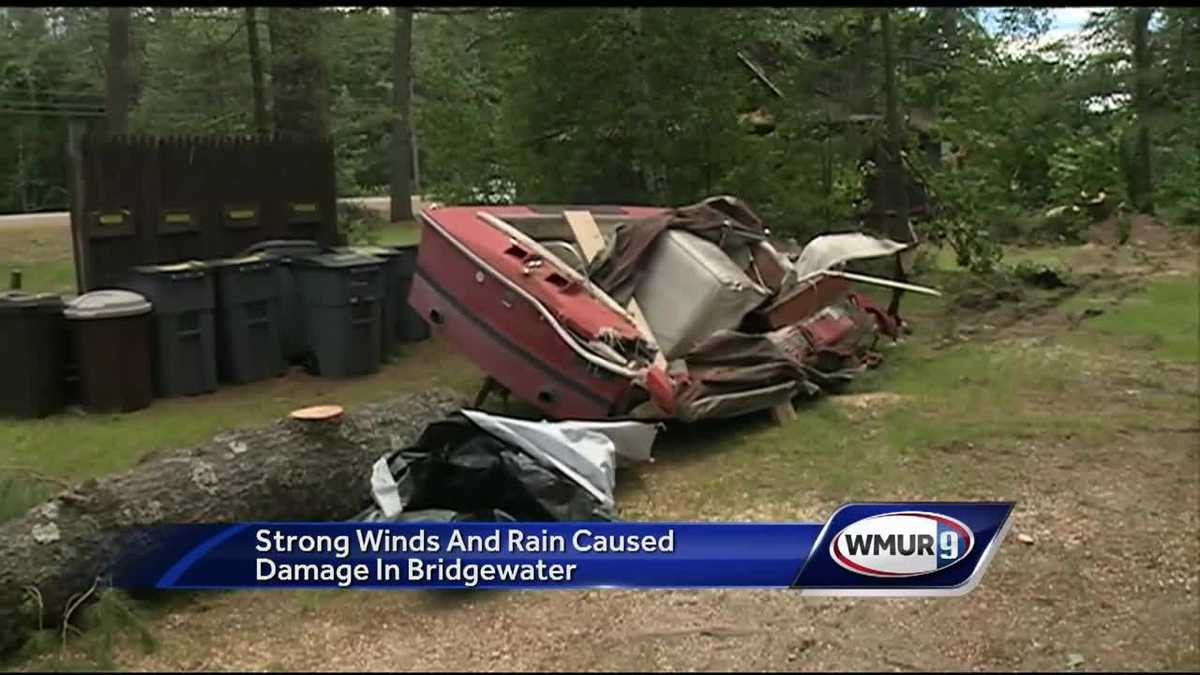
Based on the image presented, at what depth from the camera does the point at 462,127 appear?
367 inches

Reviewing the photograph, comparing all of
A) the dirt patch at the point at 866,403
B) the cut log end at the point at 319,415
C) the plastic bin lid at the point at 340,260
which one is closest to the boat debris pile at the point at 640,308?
the dirt patch at the point at 866,403

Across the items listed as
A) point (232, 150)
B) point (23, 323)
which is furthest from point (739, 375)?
point (232, 150)

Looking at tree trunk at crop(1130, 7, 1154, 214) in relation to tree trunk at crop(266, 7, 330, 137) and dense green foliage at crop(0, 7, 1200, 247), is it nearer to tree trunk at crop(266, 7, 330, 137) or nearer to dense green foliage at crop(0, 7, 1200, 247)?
dense green foliage at crop(0, 7, 1200, 247)

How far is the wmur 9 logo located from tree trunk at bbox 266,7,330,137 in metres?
5.98

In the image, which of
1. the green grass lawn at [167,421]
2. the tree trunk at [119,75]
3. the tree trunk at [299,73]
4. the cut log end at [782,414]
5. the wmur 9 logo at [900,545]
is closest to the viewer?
the wmur 9 logo at [900,545]

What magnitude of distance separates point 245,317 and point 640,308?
2.14 m

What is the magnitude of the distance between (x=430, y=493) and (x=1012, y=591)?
5.32 ft

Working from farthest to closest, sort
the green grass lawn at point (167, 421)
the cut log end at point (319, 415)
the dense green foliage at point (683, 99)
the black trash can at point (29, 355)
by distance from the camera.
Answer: the dense green foliage at point (683, 99)
the black trash can at point (29, 355)
the green grass lawn at point (167, 421)
the cut log end at point (319, 415)

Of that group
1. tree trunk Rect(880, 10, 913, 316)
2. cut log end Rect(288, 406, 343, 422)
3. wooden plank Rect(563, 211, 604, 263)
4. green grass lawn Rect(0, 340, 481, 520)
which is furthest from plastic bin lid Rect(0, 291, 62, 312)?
tree trunk Rect(880, 10, 913, 316)

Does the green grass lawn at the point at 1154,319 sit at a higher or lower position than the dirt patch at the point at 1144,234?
lower

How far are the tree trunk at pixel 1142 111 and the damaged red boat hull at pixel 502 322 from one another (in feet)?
9.07

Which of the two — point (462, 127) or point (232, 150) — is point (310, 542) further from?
point (462, 127)

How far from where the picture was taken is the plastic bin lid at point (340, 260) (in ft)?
19.4

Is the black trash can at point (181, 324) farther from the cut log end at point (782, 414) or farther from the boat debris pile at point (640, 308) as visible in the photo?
the cut log end at point (782, 414)
